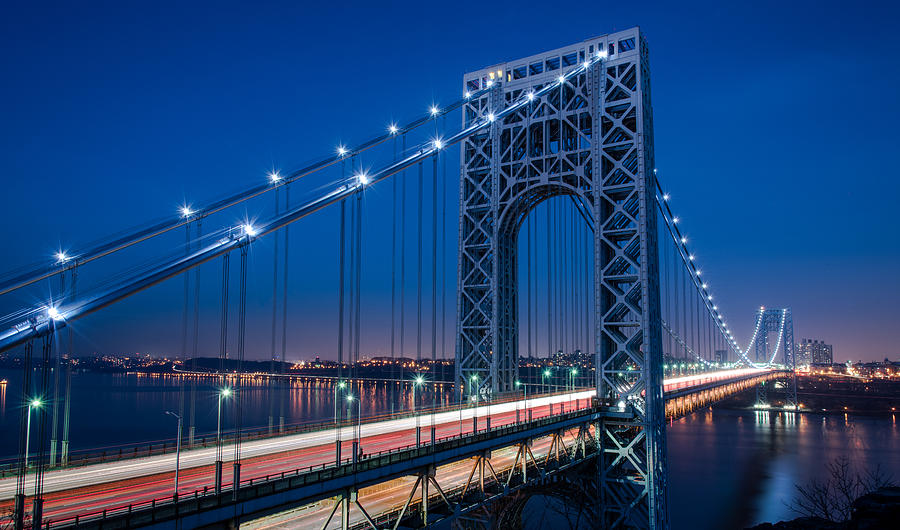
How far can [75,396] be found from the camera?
15062 centimetres

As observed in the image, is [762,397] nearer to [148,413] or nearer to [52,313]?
[148,413]

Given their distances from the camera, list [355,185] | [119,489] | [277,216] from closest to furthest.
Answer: [119,489]
[277,216]
[355,185]

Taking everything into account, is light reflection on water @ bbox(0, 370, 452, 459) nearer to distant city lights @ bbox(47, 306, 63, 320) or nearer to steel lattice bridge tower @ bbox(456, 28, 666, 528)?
steel lattice bridge tower @ bbox(456, 28, 666, 528)

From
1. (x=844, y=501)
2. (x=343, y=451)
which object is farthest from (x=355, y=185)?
(x=844, y=501)

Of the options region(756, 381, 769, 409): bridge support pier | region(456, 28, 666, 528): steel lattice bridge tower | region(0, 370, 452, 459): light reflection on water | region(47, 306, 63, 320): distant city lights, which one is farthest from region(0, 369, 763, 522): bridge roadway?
region(756, 381, 769, 409): bridge support pier

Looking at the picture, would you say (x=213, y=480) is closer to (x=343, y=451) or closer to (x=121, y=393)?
(x=343, y=451)

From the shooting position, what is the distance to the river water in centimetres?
5825

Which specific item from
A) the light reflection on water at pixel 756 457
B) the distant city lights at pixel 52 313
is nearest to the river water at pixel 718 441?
the light reflection on water at pixel 756 457

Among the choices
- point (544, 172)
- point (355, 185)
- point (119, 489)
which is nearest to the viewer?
point (119, 489)

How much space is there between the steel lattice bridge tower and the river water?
722 centimetres

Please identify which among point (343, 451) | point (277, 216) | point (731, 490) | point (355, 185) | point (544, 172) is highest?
point (544, 172)

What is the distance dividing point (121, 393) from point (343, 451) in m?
166

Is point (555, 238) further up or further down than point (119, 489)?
further up

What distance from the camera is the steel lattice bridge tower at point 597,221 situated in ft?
111
